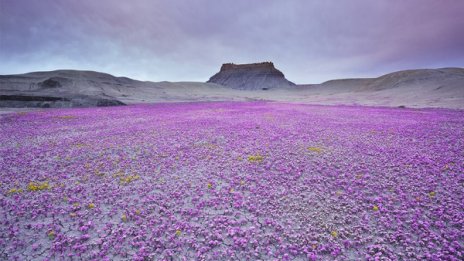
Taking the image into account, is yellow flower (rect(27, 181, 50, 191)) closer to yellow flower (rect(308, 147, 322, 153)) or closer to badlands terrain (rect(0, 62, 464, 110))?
yellow flower (rect(308, 147, 322, 153))

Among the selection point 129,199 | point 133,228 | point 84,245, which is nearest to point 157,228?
point 133,228

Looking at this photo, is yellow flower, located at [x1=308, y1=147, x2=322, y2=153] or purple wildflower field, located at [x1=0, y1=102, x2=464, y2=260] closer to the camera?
purple wildflower field, located at [x1=0, y1=102, x2=464, y2=260]

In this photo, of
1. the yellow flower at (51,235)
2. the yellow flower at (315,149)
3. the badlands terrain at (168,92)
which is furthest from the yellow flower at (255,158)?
the badlands terrain at (168,92)

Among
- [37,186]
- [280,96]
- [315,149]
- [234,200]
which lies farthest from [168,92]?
[234,200]

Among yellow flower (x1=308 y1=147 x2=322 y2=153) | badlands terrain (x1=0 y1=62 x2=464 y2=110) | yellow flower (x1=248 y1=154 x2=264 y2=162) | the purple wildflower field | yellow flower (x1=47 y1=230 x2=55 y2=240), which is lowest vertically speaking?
yellow flower (x1=47 y1=230 x2=55 y2=240)

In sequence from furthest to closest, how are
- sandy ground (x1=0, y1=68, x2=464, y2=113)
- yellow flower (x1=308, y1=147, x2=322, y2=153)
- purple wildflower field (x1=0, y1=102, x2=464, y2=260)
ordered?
sandy ground (x1=0, y1=68, x2=464, y2=113), yellow flower (x1=308, y1=147, x2=322, y2=153), purple wildflower field (x1=0, y1=102, x2=464, y2=260)

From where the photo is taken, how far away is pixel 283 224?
639 centimetres

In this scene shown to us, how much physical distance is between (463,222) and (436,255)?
82.6 inches

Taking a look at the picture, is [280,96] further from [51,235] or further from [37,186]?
[51,235]

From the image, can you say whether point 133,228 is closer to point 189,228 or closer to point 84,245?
point 84,245

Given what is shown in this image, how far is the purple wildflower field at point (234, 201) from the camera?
215 inches

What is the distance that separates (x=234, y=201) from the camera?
24.9 feet

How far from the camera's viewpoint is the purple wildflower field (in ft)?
17.9

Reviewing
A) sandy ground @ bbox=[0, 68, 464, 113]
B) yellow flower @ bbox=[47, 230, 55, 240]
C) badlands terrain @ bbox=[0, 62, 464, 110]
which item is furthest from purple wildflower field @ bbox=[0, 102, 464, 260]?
sandy ground @ bbox=[0, 68, 464, 113]
